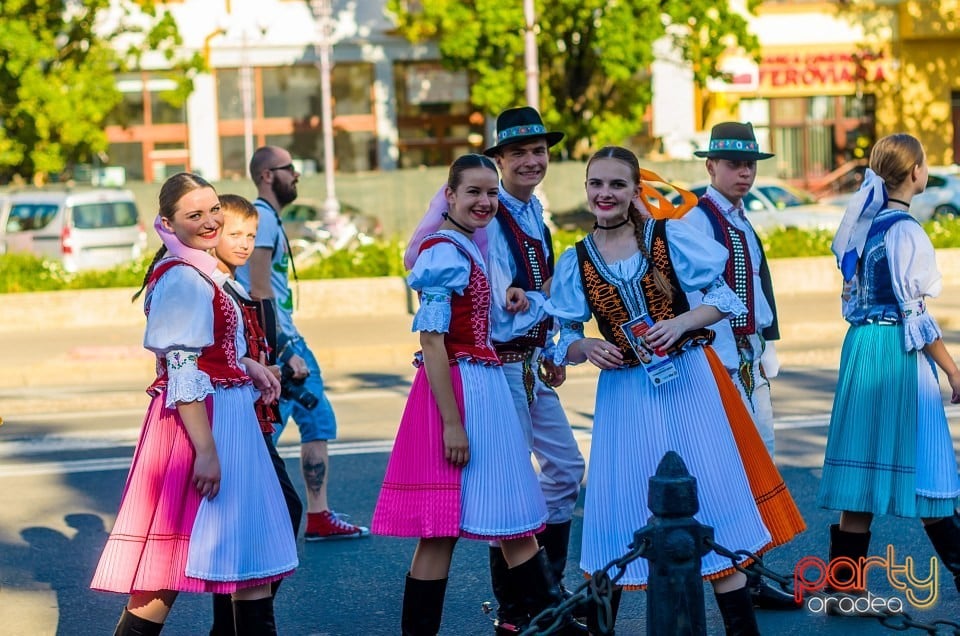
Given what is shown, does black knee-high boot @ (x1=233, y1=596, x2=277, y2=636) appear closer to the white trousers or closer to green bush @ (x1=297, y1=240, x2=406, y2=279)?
the white trousers

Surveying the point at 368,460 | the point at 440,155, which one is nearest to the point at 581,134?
the point at 440,155

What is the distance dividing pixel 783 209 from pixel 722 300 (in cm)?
1985

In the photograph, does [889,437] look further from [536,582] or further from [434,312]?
[434,312]

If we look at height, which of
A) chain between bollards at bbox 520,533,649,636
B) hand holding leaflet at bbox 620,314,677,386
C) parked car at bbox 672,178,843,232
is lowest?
chain between bollards at bbox 520,533,649,636

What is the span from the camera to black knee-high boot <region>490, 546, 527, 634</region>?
5406mm

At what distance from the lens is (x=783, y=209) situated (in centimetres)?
2423

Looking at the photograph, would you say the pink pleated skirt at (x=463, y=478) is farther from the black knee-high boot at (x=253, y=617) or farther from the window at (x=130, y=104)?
the window at (x=130, y=104)

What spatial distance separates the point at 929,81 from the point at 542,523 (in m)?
33.7

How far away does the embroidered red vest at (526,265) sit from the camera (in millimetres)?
5570

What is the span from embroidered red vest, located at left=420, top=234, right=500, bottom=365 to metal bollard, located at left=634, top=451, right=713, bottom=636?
143cm

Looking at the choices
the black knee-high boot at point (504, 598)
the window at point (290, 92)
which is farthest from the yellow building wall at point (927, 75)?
the black knee-high boot at point (504, 598)

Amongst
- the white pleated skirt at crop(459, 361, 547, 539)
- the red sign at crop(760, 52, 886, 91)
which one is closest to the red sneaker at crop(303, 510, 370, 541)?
the white pleated skirt at crop(459, 361, 547, 539)

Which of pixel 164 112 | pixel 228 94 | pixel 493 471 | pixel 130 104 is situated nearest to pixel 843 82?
pixel 228 94

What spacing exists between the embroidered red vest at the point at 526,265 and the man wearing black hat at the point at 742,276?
723 millimetres
